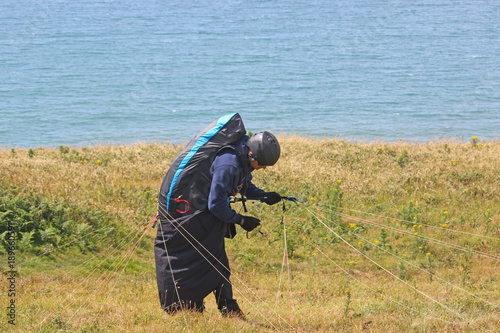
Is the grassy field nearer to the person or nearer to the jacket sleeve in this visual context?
the person

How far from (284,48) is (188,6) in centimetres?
3682

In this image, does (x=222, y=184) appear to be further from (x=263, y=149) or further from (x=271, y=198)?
(x=271, y=198)

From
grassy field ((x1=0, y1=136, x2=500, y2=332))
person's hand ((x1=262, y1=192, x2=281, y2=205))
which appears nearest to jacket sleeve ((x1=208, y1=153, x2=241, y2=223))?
person's hand ((x1=262, y1=192, x2=281, y2=205))

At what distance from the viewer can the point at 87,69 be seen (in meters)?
43.2

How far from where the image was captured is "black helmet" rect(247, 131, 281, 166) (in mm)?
4902

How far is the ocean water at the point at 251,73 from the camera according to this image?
28.3 metres

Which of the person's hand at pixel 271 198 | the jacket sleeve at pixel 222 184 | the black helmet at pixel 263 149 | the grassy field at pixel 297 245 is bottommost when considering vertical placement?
the grassy field at pixel 297 245

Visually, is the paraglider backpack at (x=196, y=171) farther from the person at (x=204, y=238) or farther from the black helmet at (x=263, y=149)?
the black helmet at (x=263, y=149)

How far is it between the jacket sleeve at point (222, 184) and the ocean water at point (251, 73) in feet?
49.2

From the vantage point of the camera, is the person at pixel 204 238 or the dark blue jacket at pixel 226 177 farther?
the person at pixel 204 238

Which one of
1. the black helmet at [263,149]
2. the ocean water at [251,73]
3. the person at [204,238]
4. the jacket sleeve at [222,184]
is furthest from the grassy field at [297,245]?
the ocean water at [251,73]

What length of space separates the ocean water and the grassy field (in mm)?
7798

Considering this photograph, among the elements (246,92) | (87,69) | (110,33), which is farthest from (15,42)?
(246,92)

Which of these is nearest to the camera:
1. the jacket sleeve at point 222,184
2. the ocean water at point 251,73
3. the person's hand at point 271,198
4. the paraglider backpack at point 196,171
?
the jacket sleeve at point 222,184
